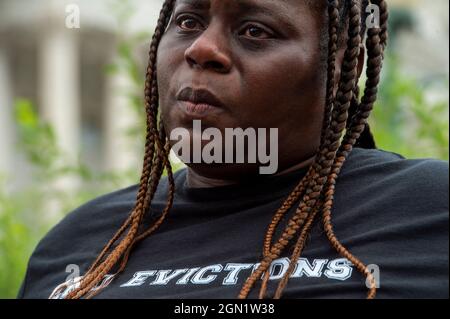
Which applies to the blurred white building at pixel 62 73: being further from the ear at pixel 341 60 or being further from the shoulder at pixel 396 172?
the shoulder at pixel 396 172

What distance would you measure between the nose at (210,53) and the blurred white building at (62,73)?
1469 cm

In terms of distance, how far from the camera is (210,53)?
83.1 inches

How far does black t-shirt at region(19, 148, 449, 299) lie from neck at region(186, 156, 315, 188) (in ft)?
0.10

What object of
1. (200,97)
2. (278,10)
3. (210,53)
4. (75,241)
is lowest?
(75,241)

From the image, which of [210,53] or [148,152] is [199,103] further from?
[148,152]

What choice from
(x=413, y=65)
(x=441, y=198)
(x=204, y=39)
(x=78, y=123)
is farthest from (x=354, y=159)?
(x=78, y=123)

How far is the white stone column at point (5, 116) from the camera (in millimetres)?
18698

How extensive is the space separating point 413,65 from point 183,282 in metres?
4.72

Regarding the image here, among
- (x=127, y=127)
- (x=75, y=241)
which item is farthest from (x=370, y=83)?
(x=127, y=127)

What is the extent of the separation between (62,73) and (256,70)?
60.3ft

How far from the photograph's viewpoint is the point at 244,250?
212 centimetres

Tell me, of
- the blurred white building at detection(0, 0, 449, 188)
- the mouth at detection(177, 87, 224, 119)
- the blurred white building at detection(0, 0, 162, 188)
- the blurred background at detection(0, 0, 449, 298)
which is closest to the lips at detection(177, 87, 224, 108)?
the mouth at detection(177, 87, 224, 119)

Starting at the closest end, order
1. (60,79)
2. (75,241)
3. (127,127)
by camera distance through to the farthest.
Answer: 1. (75,241)
2. (127,127)
3. (60,79)
